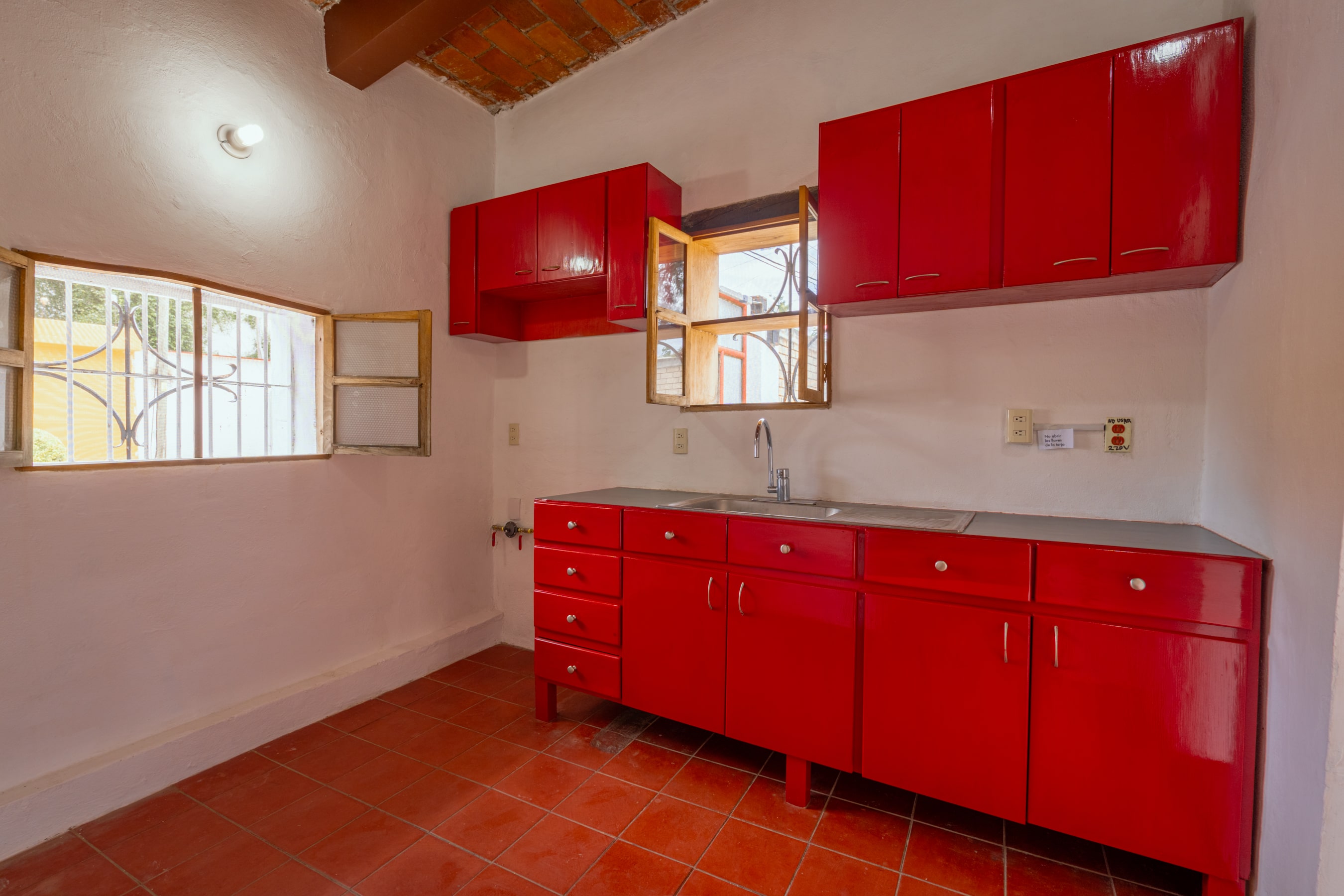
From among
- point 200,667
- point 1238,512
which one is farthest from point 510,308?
point 1238,512

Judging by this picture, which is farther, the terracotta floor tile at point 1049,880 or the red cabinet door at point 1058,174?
the red cabinet door at point 1058,174

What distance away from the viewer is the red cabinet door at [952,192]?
1.93 metres

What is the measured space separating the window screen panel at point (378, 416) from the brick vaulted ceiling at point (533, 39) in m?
1.57

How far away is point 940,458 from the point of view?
92.3 inches

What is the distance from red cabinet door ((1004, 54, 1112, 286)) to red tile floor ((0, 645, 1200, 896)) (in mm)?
1760

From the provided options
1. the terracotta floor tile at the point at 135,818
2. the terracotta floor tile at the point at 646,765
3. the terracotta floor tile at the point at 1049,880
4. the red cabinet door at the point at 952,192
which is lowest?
the terracotta floor tile at the point at 135,818

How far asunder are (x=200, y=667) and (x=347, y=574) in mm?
630

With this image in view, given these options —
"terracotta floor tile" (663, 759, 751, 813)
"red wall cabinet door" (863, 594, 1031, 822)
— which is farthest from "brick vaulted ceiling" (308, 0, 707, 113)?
"terracotta floor tile" (663, 759, 751, 813)

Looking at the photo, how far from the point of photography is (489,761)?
7.38ft

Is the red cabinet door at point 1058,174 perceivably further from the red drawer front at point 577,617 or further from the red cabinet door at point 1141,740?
the red drawer front at point 577,617

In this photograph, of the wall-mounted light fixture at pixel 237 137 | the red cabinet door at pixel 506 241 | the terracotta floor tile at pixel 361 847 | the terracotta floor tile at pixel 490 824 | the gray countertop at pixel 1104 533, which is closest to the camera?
the gray countertop at pixel 1104 533

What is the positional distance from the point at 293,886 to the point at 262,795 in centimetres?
54

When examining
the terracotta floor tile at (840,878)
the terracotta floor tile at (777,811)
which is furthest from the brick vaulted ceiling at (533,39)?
the terracotta floor tile at (840,878)

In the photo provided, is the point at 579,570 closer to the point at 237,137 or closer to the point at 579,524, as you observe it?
the point at 579,524
